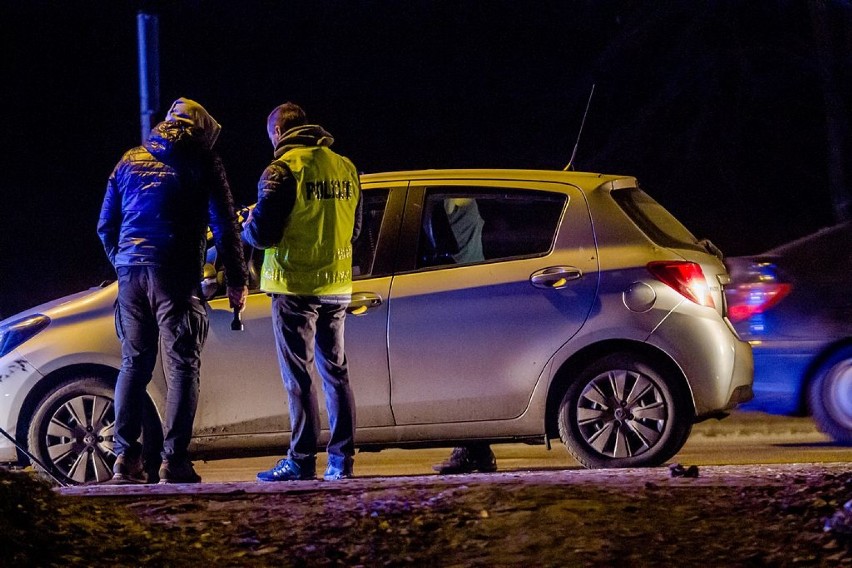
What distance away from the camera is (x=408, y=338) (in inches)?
285

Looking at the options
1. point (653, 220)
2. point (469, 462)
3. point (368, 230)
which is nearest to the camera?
point (653, 220)

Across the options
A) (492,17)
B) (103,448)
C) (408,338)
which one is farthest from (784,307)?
(492,17)

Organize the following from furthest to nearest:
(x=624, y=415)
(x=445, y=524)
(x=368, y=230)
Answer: (x=368, y=230), (x=624, y=415), (x=445, y=524)

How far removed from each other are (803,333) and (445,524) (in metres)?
4.78

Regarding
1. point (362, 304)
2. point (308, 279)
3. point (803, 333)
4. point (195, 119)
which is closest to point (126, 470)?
point (308, 279)

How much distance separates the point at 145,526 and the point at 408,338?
106 inches

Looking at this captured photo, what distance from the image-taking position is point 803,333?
8.89 metres

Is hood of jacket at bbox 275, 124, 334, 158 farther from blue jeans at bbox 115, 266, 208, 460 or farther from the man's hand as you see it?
blue jeans at bbox 115, 266, 208, 460

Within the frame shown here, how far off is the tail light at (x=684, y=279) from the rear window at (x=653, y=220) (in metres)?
0.18

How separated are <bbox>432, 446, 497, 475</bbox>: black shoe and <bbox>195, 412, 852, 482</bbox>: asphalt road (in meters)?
0.33

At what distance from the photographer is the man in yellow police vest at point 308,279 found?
22.8ft

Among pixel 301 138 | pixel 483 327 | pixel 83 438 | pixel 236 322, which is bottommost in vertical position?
pixel 83 438

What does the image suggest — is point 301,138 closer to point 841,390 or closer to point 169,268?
point 169,268

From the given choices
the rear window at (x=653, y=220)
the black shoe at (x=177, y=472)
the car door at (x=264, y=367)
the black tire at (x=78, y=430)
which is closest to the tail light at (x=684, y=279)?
the rear window at (x=653, y=220)
